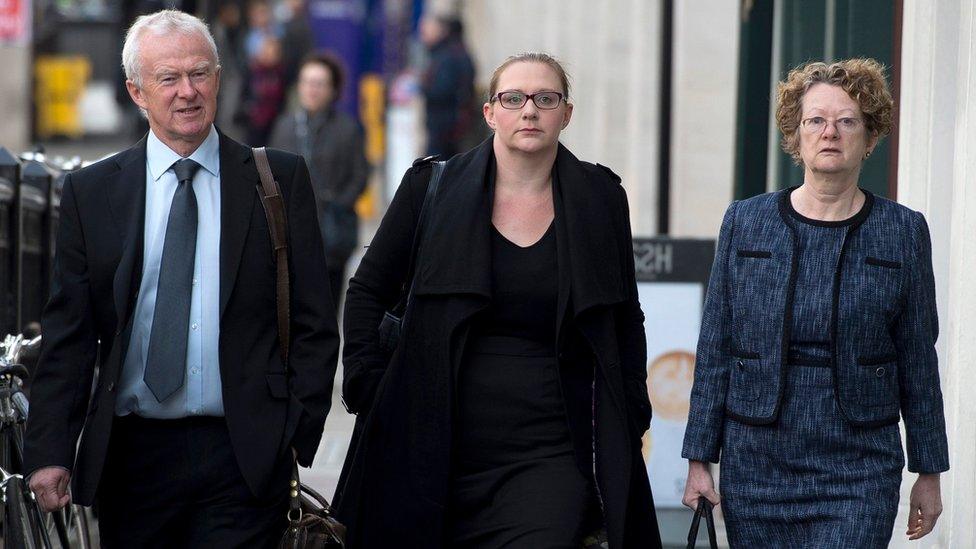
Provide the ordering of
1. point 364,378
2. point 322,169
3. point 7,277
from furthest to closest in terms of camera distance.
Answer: point 322,169, point 7,277, point 364,378

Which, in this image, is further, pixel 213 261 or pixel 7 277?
pixel 7 277

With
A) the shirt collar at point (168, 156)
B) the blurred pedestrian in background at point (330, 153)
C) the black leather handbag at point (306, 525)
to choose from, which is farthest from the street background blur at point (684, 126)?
the shirt collar at point (168, 156)

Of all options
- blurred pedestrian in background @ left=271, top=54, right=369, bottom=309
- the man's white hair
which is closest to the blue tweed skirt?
the man's white hair

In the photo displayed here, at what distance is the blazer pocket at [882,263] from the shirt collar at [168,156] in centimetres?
170

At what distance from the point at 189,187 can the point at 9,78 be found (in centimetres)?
2055

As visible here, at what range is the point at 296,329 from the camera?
198 inches

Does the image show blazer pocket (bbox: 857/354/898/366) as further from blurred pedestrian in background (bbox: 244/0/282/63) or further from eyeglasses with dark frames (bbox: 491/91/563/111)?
blurred pedestrian in background (bbox: 244/0/282/63)

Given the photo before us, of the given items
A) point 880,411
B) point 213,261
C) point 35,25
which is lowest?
point 880,411

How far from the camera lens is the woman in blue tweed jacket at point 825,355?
490cm

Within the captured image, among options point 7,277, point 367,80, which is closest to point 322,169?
point 7,277

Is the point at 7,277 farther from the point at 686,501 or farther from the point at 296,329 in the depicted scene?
the point at 686,501

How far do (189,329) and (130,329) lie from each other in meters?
0.15

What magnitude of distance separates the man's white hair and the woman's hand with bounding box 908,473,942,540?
2.15 metres

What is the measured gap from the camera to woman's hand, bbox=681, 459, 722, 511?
201 inches
